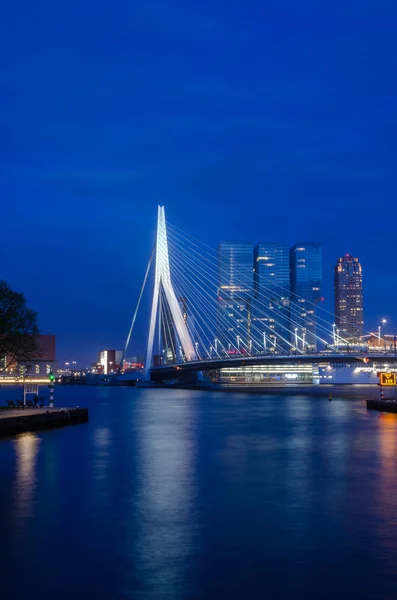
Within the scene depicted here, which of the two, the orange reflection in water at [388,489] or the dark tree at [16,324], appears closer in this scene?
the orange reflection in water at [388,489]

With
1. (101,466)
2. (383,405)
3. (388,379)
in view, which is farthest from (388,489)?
(388,379)

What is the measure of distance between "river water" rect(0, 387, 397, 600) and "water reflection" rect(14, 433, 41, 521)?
3cm

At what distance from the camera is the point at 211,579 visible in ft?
27.6

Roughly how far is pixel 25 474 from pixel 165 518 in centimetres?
645

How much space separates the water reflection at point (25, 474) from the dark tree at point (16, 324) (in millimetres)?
13910

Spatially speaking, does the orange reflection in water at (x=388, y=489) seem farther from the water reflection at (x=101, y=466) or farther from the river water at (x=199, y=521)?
the water reflection at (x=101, y=466)

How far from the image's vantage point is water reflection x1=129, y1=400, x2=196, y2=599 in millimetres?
8547

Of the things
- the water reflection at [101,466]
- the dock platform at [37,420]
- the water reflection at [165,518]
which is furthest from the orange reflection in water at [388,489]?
the dock platform at [37,420]

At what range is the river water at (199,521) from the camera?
830 cm

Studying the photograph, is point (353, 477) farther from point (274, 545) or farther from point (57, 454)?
point (57, 454)

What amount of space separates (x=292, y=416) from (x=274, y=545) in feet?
104

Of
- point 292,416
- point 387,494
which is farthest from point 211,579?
point 292,416

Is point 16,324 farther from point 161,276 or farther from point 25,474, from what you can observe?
point 161,276

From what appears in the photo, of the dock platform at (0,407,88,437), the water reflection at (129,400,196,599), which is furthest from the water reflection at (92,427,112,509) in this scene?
the dock platform at (0,407,88,437)
